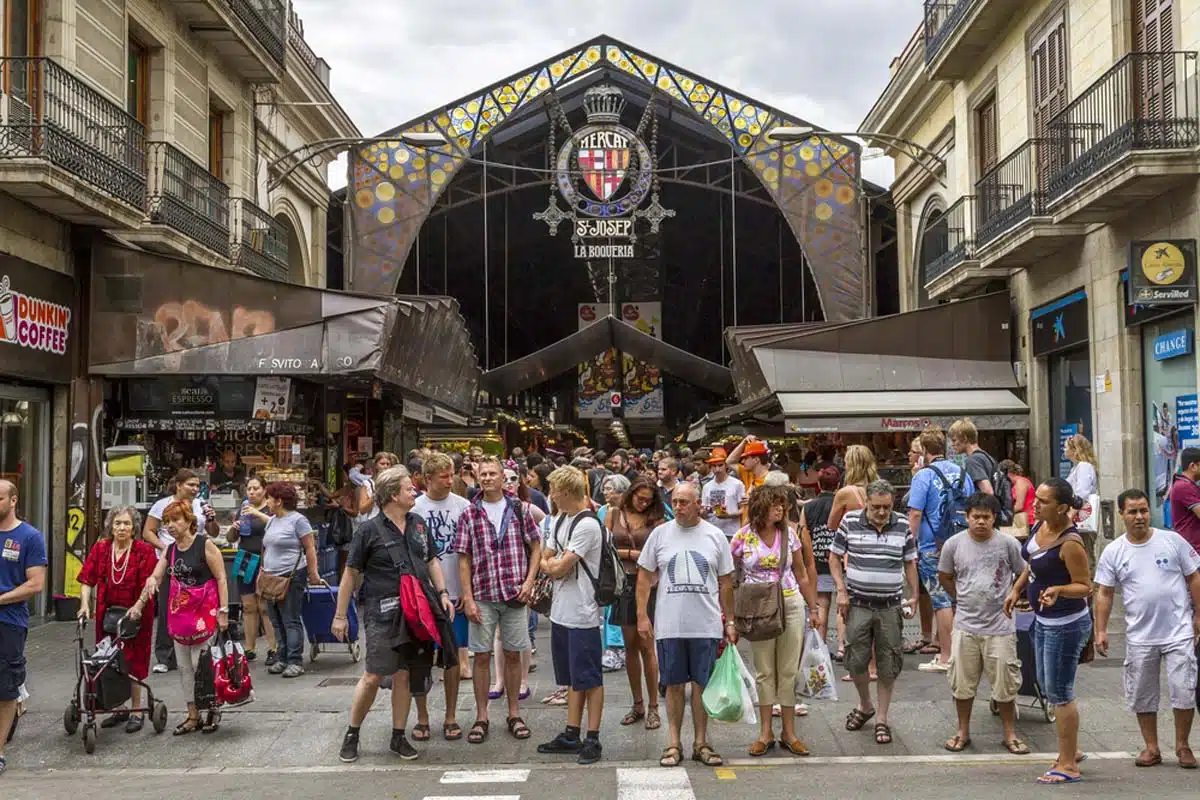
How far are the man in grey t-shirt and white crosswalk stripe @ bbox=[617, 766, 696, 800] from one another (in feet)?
5.97

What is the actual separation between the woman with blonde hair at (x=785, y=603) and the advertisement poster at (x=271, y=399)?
9805 millimetres

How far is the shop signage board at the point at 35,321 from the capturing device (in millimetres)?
13242

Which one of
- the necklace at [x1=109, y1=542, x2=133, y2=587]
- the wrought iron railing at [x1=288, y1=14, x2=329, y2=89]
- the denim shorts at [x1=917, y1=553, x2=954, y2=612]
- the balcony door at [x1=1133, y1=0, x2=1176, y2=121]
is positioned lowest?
the denim shorts at [x1=917, y1=553, x2=954, y2=612]

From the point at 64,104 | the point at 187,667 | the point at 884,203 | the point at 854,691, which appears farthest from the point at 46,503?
the point at 884,203

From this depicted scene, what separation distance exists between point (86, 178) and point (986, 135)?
1463 cm

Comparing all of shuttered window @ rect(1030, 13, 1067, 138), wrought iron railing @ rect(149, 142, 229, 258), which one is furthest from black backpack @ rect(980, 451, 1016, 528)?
wrought iron railing @ rect(149, 142, 229, 258)

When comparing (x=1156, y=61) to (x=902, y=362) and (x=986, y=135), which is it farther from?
(x=902, y=362)

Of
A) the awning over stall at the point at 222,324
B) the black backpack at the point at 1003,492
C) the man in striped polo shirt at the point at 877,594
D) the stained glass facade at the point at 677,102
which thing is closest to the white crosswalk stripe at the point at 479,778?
the man in striped polo shirt at the point at 877,594

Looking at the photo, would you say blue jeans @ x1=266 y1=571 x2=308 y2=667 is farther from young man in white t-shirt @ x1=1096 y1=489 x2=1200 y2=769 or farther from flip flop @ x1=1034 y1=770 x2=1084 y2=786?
young man in white t-shirt @ x1=1096 y1=489 x2=1200 y2=769

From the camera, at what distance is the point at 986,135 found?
70.2ft

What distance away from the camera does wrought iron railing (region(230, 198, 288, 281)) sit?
1891 cm

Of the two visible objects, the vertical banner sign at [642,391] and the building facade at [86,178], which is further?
the vertical banner sign at [642,391]

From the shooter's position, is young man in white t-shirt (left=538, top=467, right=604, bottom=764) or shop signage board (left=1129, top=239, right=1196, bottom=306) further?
shop signage board (left=1129, top=239, right=1196, bottom=306)

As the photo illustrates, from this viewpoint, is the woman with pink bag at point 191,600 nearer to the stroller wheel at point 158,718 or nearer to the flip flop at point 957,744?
the stroller wheel at point 158,718
